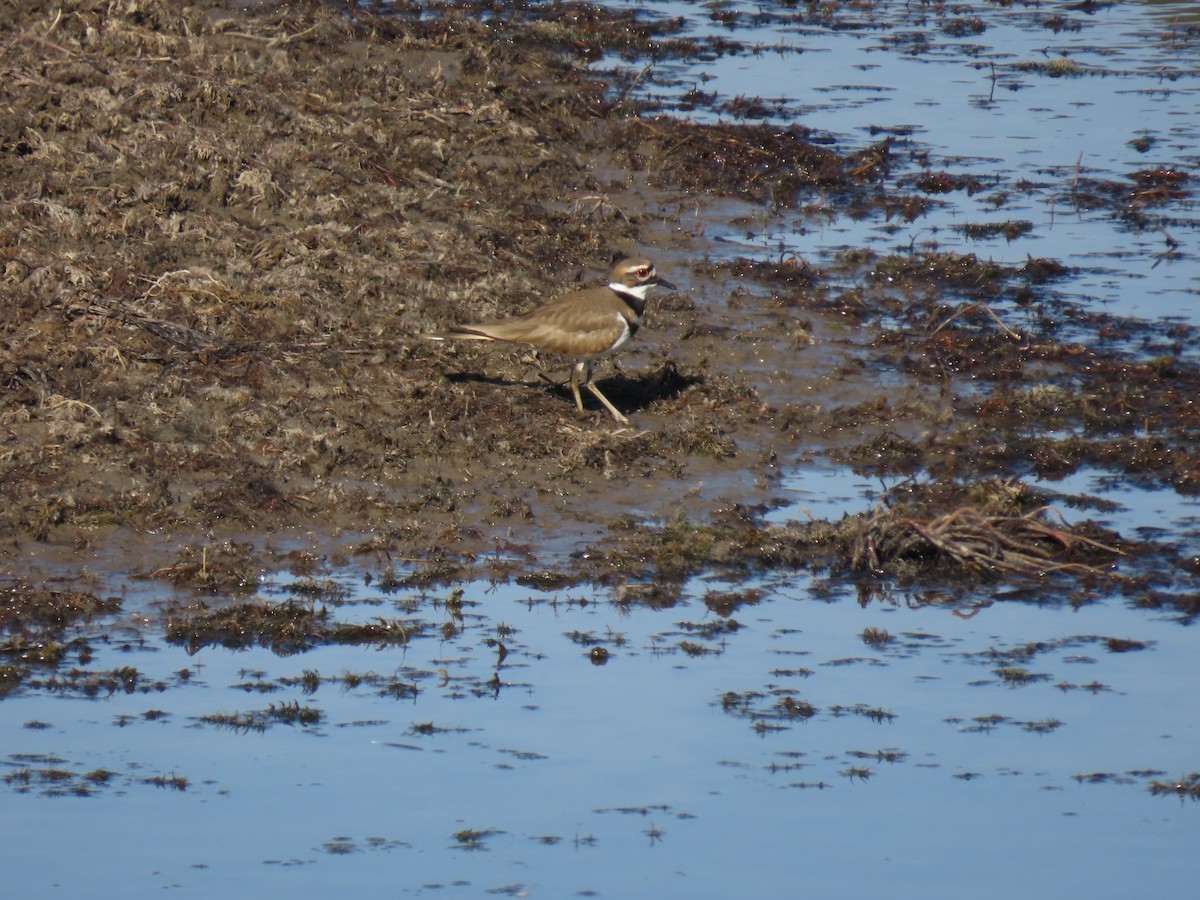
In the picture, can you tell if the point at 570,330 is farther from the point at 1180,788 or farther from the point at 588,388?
the point at 1180,788

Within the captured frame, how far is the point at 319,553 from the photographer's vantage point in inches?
341

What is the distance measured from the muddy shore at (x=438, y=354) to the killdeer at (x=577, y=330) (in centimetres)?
24

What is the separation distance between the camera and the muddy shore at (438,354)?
29.0 ft

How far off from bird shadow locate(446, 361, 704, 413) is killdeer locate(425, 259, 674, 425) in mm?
149

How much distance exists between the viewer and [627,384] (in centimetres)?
1089

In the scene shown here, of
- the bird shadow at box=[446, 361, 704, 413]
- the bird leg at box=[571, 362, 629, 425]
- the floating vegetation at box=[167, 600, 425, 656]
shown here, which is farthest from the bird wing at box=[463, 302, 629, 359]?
the floating vegetation at box=[167, 600, 425, 656]

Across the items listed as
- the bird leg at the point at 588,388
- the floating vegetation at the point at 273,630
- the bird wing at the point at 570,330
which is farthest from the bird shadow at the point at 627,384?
the floating vegetation at the point at 273,630

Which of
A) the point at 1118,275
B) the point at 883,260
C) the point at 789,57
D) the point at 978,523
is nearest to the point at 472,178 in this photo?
the point at 883,260

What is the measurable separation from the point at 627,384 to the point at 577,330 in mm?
784

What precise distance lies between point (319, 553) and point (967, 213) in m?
7.90

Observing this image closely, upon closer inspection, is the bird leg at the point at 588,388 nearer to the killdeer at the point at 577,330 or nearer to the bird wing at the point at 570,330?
the killdeer at the point at 577,330

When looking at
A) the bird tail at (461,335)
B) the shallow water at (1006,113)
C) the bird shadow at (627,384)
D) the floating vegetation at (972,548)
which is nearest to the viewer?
the floating vegetation at (972,548)

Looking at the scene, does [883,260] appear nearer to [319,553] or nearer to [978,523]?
[978,523]

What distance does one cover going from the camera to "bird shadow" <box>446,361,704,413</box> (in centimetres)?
1063
